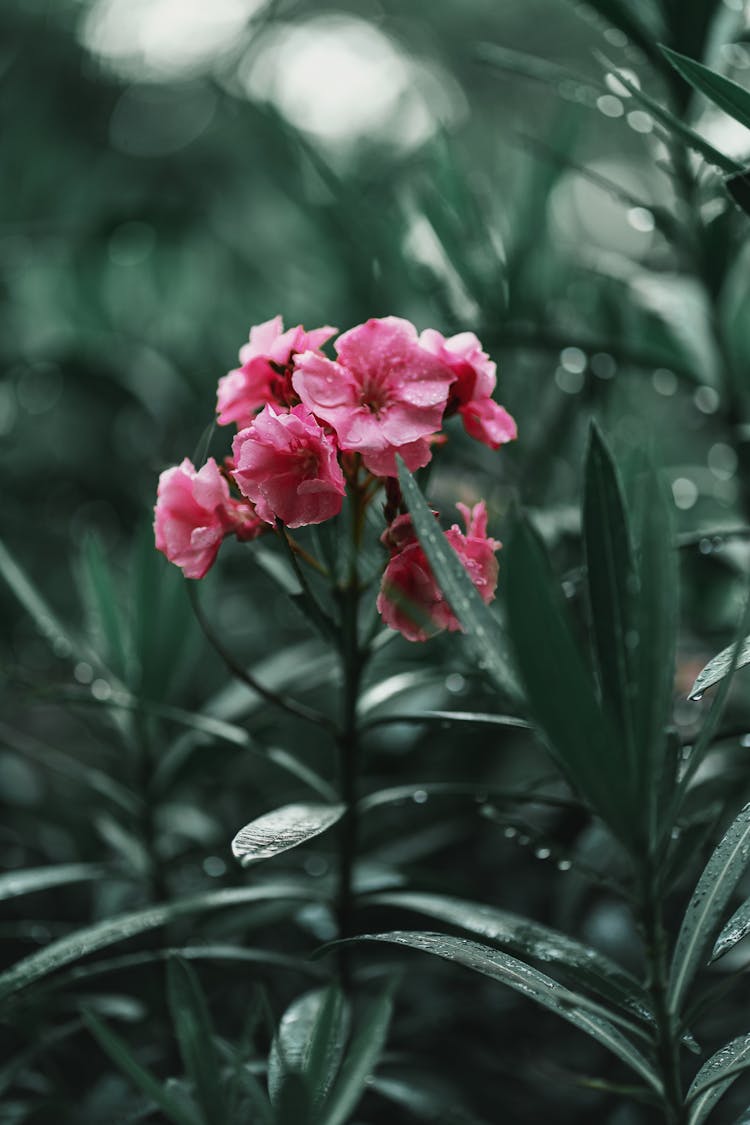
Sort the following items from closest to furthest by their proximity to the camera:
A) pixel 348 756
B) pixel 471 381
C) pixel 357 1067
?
pixel 357 1067 → pixel 471 381 → pixel 348 756

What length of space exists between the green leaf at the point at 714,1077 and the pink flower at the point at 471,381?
41 cm

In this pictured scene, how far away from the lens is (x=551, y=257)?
128 centimetres

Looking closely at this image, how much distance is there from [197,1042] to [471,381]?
18.0 inches

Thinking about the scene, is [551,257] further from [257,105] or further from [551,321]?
[257,105]

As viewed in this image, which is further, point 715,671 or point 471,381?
point 471,381

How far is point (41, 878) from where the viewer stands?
92cm

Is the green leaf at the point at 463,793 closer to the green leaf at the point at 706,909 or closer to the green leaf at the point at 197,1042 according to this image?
the green leaf at the point at 706,909

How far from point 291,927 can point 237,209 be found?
2.25 metres

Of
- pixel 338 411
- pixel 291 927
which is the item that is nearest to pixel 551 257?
pixel 338 411

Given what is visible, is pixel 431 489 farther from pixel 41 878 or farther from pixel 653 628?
pixel 653 628

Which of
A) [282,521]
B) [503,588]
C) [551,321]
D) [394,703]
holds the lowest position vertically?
[394,703]

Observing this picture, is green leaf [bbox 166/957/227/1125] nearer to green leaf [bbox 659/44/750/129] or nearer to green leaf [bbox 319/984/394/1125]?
green leaf [bbox 319/984/394/1125]

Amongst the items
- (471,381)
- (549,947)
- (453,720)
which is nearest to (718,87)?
(471,381)

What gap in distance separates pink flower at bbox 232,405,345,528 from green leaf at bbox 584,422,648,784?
5.9 inches
